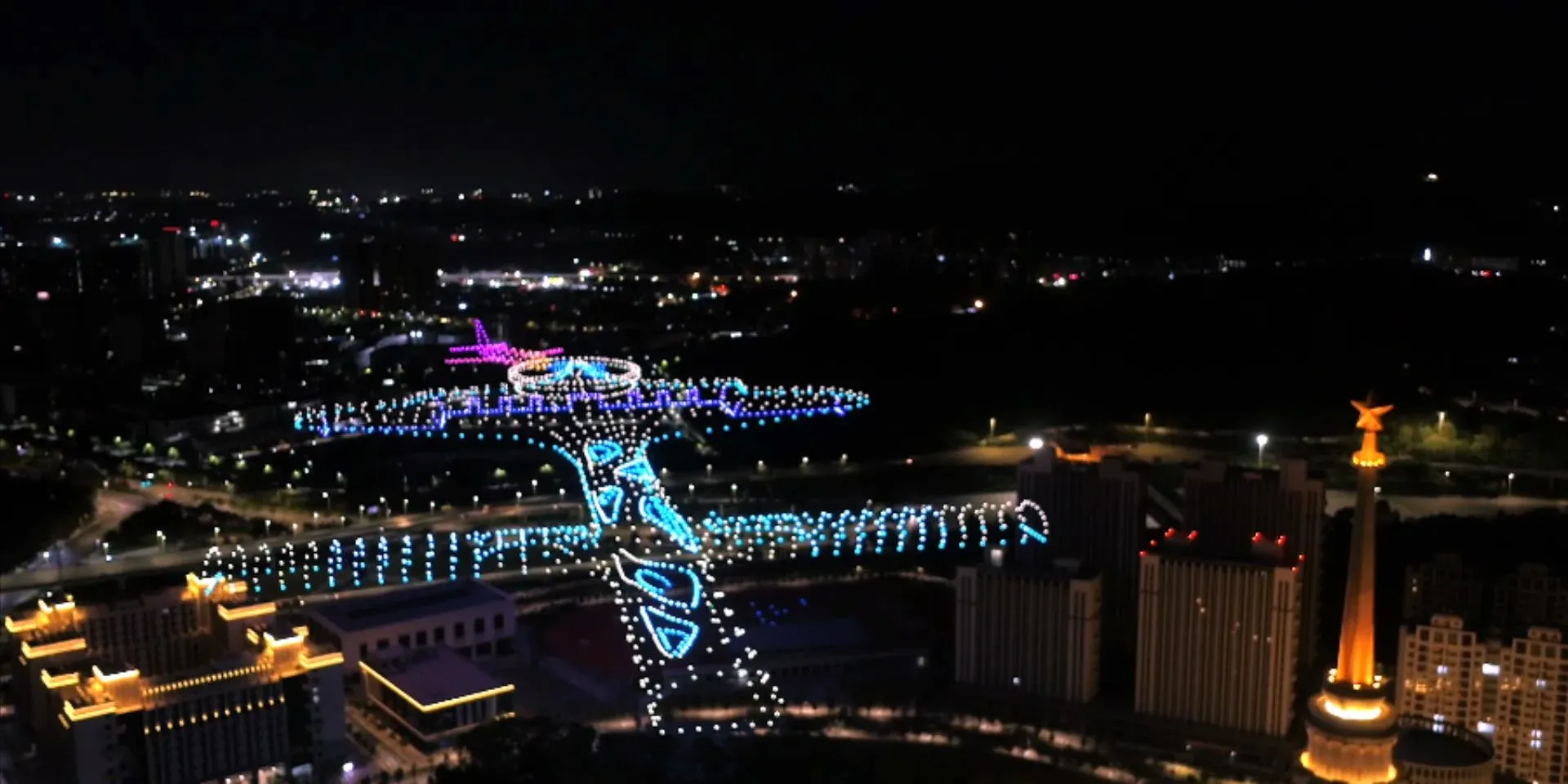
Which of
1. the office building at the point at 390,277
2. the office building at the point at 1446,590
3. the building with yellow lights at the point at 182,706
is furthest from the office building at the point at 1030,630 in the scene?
the office building at the point at 390,277

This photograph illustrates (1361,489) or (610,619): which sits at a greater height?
(1361,489)

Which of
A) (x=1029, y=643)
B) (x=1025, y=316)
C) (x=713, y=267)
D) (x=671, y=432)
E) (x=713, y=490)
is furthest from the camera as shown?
(x=713, y=267)

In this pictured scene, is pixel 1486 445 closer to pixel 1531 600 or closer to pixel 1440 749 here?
pixel 1531 600

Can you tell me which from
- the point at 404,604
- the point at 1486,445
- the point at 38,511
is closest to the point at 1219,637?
the point at 404,604

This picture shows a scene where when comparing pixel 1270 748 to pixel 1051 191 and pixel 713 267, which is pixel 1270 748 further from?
pixel 713 267

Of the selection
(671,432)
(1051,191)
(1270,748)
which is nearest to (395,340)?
(671,432)

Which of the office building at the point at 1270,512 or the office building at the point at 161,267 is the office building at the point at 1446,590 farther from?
the office building at the point at 161,267

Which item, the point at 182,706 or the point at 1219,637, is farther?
the point at 1219,637
